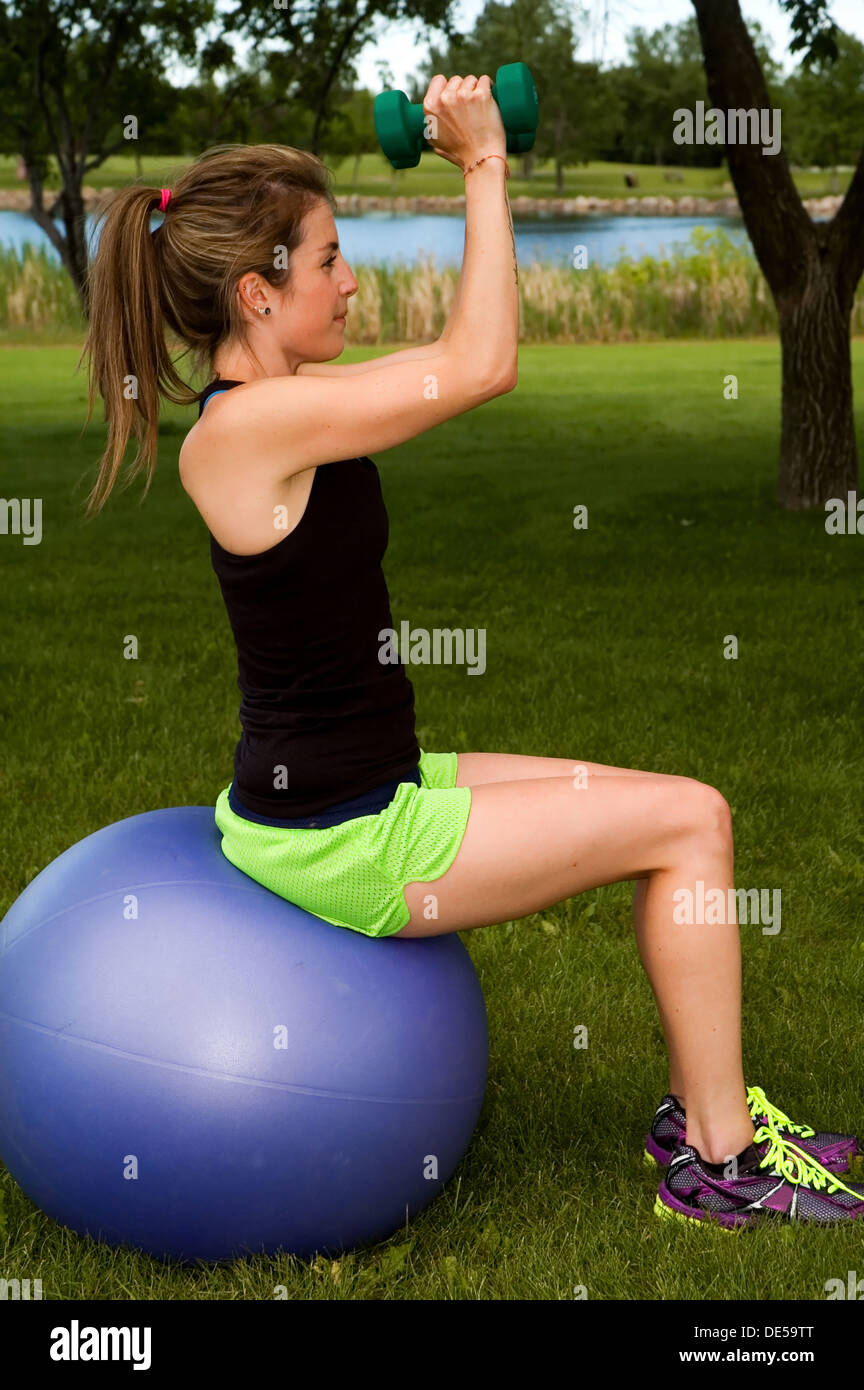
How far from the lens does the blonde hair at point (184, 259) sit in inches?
128

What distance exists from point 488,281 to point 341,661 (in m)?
0.79

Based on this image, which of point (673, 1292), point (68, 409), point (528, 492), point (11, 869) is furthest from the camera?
point (68, 409)

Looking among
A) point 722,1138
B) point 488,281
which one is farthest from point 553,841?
point 488,281

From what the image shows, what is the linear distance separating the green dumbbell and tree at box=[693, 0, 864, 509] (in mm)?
7558

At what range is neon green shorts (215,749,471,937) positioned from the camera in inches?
126

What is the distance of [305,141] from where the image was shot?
19656 millimetres

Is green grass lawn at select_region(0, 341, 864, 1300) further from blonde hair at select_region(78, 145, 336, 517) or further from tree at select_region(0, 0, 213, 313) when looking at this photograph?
tree at select_region(0, 0, 213, 313)

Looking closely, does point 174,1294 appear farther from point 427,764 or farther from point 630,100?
point 630,100

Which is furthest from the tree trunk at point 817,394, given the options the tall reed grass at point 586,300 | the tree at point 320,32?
the tall reed grass at point 586,300

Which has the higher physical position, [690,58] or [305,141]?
[690,58]

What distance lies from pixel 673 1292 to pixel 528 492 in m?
9.59

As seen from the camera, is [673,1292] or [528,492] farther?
[528,492]

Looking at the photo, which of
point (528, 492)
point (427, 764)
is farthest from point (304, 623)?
point (528, 492)

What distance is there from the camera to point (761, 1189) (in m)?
3.35
